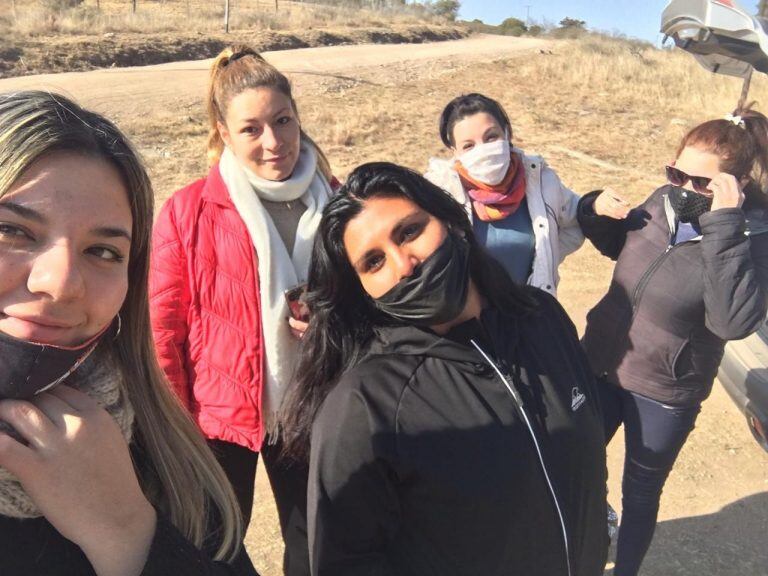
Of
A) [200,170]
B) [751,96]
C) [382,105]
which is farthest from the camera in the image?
[751,96]

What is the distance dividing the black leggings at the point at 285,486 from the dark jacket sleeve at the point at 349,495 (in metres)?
0.83

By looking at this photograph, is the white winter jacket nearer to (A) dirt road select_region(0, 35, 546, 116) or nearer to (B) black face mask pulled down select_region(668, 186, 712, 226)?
(B) black face mask pulled down select_region(668, 186, 712, 226)

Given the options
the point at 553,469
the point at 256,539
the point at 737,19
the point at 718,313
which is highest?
the point at 737,19

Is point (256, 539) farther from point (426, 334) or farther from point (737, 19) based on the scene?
point (737, 19)

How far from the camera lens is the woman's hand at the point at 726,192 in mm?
2342

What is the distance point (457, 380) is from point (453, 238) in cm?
→ 40

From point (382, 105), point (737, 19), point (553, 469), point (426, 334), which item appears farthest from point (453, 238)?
point (382, 105)

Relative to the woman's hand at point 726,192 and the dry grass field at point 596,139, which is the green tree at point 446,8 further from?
the woman's hand at point 726,192

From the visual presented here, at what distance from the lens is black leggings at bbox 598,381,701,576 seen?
262 cm

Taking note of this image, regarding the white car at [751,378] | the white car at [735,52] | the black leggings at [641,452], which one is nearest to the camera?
the black leggings at [641,452]

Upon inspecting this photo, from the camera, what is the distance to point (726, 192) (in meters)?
2.36

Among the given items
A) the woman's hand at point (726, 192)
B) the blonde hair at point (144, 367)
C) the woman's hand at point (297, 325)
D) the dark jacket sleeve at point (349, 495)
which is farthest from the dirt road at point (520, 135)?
the woman's hand at point (726, 192)

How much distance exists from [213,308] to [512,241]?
4.15ft

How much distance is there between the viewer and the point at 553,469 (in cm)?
159
